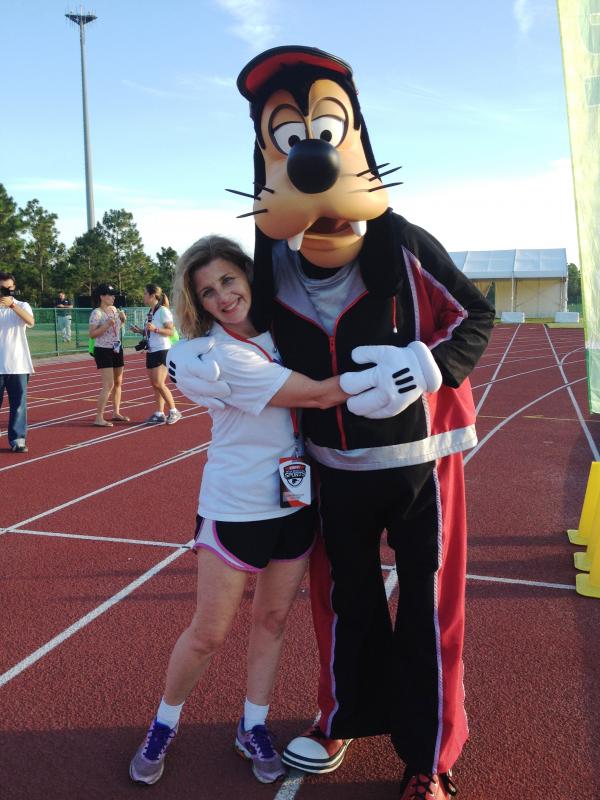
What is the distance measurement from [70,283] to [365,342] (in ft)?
133

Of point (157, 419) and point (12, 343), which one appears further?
point (157, 419)

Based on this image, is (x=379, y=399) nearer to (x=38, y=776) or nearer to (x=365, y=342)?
(x=365, y=342)

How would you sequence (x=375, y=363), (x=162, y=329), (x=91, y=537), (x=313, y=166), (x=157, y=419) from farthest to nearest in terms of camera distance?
(x=157, y=419) < (x=162, y=329) < (x=91, y=537) < (x=375, y=363) < (x=313, y=166)

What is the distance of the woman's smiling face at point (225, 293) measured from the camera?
214cm

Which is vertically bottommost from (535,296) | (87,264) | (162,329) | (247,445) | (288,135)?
(247,445)

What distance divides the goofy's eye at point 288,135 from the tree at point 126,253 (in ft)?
139

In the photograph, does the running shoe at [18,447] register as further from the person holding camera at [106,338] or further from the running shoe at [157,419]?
the running shoe at [157,419]

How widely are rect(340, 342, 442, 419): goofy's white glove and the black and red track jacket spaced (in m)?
0.09

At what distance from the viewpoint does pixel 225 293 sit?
213cm

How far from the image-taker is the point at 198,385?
208 centimetres

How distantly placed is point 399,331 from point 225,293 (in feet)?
1.86

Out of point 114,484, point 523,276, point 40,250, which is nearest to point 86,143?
point 40,250

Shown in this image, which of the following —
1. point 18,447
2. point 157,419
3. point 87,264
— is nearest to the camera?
point 18,447

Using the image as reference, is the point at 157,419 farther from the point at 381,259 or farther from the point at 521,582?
the point at 381,259
